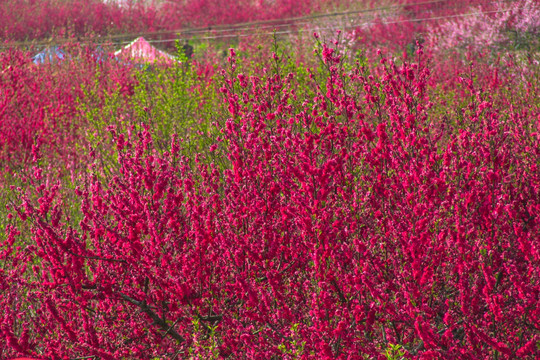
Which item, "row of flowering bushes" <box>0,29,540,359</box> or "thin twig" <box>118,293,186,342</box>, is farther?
"thin twig" <box>118,293,186,342</box>

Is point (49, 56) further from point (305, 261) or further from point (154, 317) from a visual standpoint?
point (305, 261)

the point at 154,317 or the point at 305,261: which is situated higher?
the point at 305,261

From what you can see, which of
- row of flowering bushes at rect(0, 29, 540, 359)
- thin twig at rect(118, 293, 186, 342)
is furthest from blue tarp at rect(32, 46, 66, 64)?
thin twig at rect(118, 293, 186, 342)

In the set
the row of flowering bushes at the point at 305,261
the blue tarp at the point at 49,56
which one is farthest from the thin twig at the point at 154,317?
the blue tarp at the point at 49,56

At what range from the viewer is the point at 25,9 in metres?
24.3

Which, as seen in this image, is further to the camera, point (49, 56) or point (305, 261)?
point (49, 56)

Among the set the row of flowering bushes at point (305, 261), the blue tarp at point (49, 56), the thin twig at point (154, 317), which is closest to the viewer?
the row of flowering bushes at point (305, 261)

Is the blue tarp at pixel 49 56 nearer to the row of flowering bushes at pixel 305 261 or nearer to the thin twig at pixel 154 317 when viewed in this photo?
the row of flowering bushes at pixel 305 261

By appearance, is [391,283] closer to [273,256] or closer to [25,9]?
[273,256]

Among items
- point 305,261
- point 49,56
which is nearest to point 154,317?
point 305,261

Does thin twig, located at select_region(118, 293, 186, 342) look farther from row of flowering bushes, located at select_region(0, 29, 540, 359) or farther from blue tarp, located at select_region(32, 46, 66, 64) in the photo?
blue tarp, located at select_region(32, 46, 66, 64)

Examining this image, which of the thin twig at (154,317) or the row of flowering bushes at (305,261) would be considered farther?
the thin twig at (154,317)

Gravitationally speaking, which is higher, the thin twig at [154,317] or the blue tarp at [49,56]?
the blue tarp at [49,56]

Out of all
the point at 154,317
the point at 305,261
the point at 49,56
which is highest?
the point at 49,56
